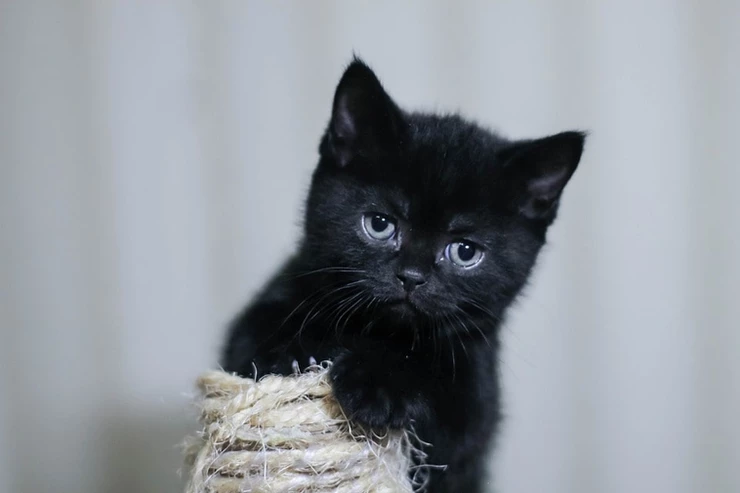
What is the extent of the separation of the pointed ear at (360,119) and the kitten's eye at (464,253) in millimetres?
190

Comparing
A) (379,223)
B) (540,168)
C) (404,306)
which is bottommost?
(404,306)

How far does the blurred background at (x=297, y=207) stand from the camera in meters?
1.60

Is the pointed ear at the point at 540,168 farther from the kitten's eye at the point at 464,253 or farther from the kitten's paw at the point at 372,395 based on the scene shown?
the kitten's paw at the point at 372,395

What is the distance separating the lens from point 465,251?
1.11 meters

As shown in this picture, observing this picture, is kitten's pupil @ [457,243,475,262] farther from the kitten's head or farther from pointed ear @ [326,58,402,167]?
pointed ear @ [326,58,402,167]

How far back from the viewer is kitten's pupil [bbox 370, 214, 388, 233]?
1099 mm

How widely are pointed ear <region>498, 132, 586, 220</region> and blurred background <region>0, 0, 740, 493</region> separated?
46 cm

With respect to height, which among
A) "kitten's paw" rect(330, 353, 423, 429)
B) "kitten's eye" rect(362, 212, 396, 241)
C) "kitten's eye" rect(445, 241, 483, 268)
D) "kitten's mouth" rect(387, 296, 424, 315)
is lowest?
"kitten's paw" rect(330, 353, 423, 429)

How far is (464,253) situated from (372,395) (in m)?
0.33

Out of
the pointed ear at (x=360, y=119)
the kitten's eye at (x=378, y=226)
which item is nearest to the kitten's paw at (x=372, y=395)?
the kitten's eye at (x=378, y=226)

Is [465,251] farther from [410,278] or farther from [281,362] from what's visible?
[281,362]

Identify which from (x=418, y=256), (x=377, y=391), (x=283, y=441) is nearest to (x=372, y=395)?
(x=377, y=391)

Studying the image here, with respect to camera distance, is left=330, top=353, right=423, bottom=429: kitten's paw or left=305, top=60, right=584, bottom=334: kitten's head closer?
left=330, top=353, right=423, bottom=429: kitten's paw

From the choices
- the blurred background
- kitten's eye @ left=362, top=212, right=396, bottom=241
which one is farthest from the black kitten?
the blurred background
